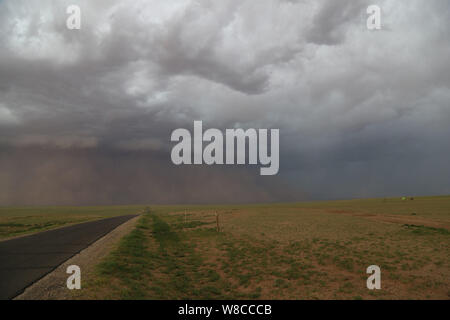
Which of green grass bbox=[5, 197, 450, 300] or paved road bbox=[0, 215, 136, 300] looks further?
green grass bbox=[5, 197, 450, 300]

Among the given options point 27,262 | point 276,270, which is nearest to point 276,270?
point 276,270

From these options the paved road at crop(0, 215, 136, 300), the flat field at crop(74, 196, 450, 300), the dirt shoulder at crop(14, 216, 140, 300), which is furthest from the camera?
the flat field at crop(74, 196, 450, 300)

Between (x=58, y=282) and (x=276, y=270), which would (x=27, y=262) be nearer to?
(x=58, y=282)

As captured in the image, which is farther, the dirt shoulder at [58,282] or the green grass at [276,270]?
the green grass at [276,270]

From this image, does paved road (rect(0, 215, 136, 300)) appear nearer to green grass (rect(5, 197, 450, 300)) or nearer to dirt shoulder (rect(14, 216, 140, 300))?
dirt shoulder (rect(14, 216, 140, 300))

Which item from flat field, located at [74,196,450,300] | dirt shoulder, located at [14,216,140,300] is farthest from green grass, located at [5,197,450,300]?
dirt shoulder, located at [14,216,140,300]

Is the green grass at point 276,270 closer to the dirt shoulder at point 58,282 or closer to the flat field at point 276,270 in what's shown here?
the flat field at point 276,270

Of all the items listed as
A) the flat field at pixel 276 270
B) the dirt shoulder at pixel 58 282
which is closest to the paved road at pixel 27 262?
the dirt shoulder at pixel 58 282

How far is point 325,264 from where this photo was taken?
55.0 feet

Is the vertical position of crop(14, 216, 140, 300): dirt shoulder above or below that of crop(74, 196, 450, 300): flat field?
above

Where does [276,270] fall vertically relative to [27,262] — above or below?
below
